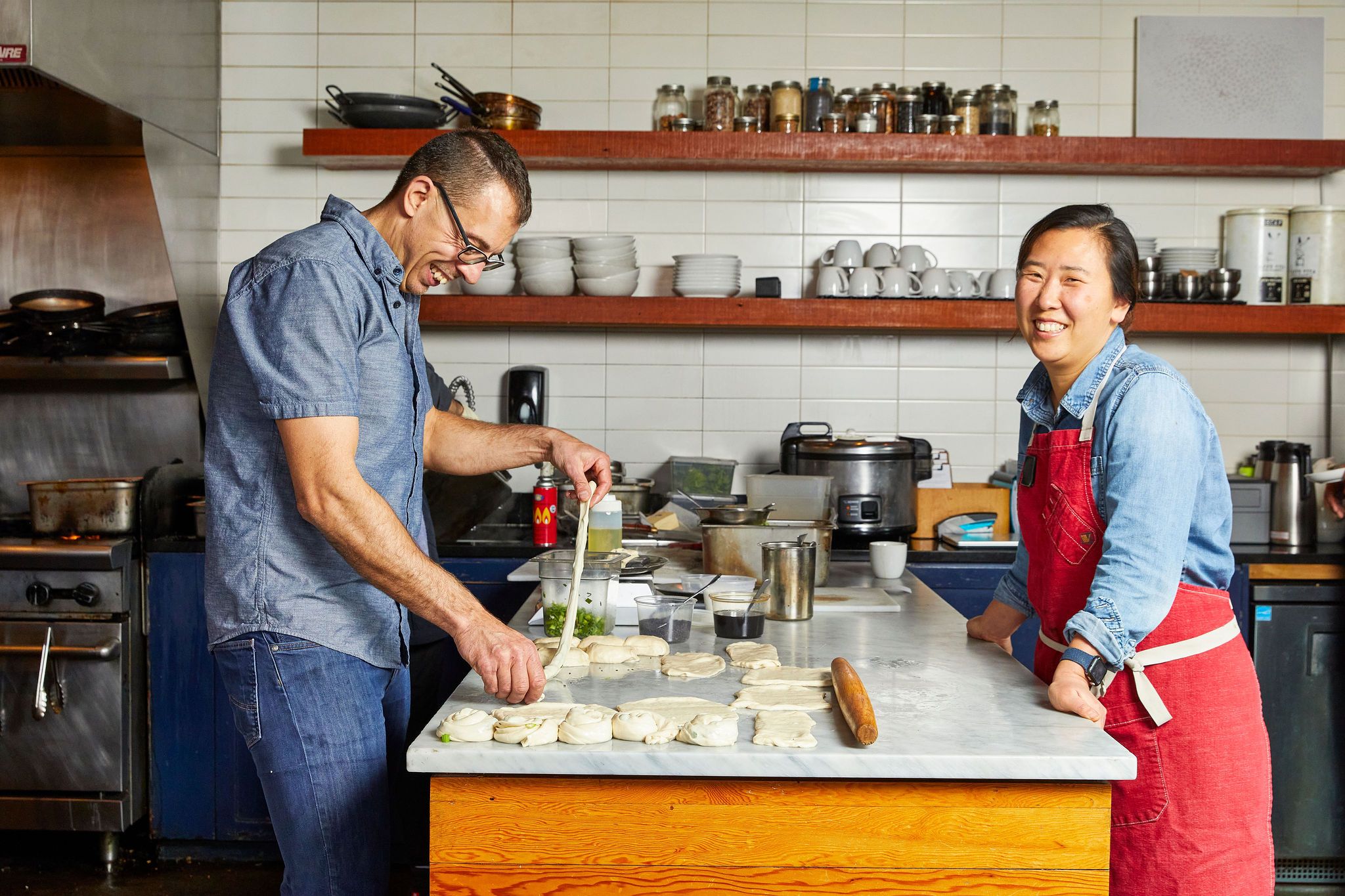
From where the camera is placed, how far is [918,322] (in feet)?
12.5

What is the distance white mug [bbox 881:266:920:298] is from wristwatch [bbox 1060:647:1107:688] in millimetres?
2364

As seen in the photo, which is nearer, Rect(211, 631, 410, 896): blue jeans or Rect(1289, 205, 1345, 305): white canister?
Rect(211, 631, 410, 896): blue jeans

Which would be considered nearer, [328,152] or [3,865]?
[3,865]

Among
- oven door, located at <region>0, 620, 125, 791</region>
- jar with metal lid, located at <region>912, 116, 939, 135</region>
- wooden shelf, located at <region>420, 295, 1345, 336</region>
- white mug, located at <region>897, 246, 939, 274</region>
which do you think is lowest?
oven door, located at <region>0, 620, 125, 791</region>

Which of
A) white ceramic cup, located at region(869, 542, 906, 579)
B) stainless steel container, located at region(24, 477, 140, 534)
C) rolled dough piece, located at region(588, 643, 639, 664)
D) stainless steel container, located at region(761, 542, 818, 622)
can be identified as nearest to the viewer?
rolled dough piece, located at region(588, 643, 639, 664)

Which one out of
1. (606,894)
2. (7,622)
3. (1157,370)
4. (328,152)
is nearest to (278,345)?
(606,894)

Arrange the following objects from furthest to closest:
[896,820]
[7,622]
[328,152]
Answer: [328,152] → [7,622] → [896,820]

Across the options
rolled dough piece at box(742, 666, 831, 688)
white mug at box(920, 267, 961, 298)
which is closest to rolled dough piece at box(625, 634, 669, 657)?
rolled dough piece at box(742, 666, 831, 688)

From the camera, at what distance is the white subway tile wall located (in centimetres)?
416

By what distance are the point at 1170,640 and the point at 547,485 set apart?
2.17 m

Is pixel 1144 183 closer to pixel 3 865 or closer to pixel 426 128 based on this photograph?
pixel 426 128

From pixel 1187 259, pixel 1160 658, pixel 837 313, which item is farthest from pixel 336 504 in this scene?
pixel 1187 259

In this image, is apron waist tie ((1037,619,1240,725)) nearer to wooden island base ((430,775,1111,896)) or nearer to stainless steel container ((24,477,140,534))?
wooden island base ((430,775,1111,896))

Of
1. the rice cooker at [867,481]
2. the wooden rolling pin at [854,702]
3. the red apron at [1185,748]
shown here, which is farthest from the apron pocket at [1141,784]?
the rice cooker at [867,481]
